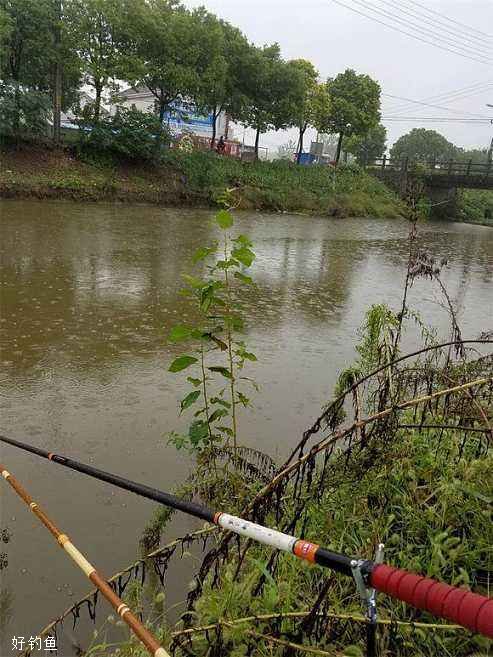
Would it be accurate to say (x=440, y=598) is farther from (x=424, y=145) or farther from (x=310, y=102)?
(x=424, y=145)

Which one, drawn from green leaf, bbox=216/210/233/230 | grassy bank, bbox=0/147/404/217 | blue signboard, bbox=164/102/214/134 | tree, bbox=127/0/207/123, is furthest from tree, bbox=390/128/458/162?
green leaf, bbox=216/210/233/230

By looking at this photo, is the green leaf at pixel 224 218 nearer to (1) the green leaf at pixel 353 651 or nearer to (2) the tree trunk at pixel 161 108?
(1) the green leaf at pixel 353 651

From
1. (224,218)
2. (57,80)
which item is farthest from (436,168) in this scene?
(224,218)

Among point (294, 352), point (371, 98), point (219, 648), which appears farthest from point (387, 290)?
point (371, 98)

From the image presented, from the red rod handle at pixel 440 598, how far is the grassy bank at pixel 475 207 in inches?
1175

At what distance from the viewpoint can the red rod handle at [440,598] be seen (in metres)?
0.91

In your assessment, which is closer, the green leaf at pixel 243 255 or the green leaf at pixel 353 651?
the green leaf at pixel 353 651

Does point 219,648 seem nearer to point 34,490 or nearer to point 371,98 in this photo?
point 34,490

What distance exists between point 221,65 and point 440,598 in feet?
71.9

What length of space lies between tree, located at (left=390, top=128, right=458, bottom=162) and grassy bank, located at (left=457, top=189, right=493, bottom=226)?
25.8 metres

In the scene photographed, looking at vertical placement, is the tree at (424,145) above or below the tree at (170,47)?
above

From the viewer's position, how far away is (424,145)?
57781 millimetres

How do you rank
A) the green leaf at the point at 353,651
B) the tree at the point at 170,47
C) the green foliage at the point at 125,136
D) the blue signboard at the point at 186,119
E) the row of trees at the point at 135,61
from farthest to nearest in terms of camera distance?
the blue signboard at the point at 186,119 → the green foliage at the point at 125,136 → the tree at the point at 170,47 → the row of trees at the point at 135,61 → the green leaf at the point at 353,651

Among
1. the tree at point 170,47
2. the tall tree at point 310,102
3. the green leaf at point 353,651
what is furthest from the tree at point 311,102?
the green leaf at point 353,651
